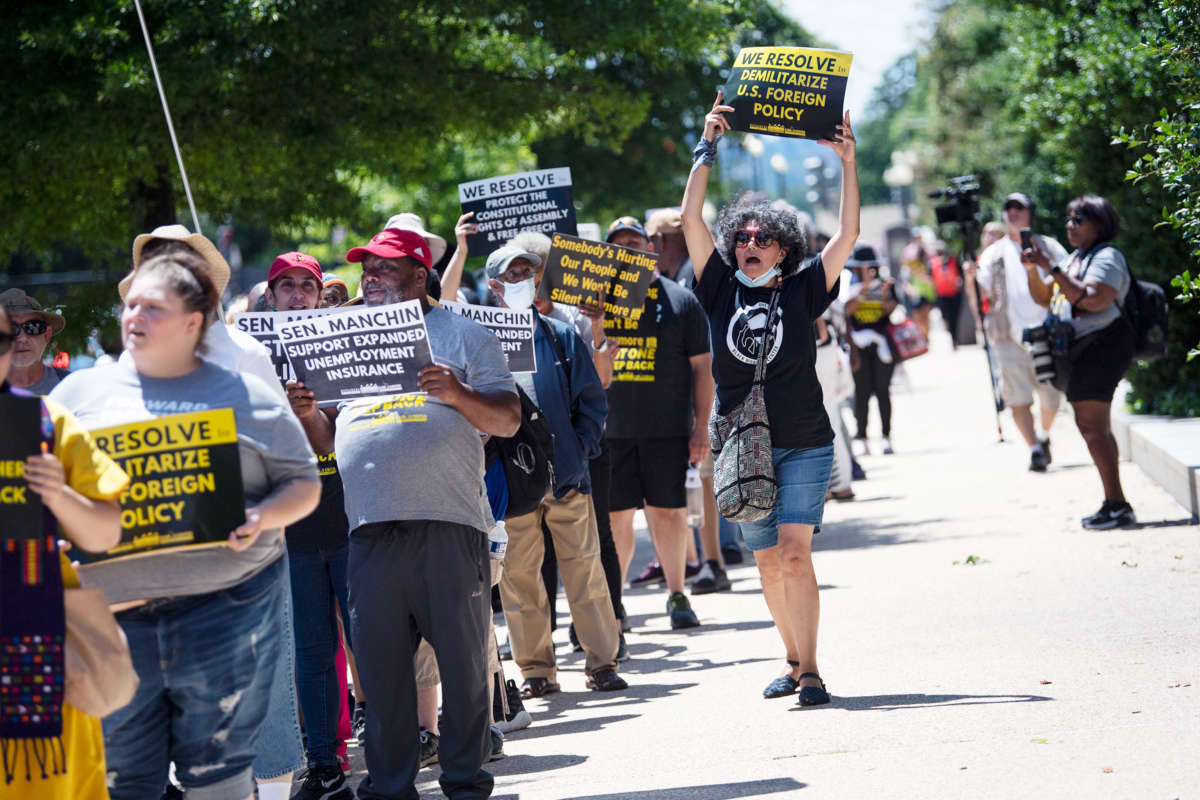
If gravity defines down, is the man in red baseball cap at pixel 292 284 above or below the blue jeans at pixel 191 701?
above

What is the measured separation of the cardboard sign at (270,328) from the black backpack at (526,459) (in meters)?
0.93

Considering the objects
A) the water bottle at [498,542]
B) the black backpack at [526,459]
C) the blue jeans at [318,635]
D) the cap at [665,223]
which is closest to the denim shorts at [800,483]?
the black backpack at [526,459]

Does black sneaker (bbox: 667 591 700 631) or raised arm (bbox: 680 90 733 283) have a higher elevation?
raised arm (bbox: 680 90 733 283)

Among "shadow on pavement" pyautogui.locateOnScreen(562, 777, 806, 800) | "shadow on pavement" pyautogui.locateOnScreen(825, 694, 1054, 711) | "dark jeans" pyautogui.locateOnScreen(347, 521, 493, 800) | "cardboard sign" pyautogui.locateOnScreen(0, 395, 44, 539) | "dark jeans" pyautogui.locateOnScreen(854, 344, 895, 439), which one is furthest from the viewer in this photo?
"dark jeans" pyautogui.locateOnScreen(854, 344, 895, 439)

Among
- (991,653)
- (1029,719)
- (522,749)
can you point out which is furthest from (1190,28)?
(522,749)

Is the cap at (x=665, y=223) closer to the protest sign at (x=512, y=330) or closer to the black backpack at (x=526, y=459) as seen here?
the protest sign at (x=512, y=330)

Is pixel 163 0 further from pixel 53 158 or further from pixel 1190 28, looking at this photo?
pixel 1190 28

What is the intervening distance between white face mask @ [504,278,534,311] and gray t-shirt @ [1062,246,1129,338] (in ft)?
14.9

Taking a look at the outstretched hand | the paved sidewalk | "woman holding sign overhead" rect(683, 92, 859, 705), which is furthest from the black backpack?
the outstretched hand

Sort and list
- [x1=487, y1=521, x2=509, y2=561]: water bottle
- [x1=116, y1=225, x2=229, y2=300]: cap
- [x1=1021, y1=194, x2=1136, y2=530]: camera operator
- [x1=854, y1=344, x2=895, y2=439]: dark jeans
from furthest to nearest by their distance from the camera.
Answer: [x1=854, y1=344, x2=895, y2=439]: dark jeans, [x1=1021, y1=194, x2=1136, y2=530]: camera operator, [x1=487, y1=521, x2=509, y2=561]: water bottle, [x1=116, y1=225, x2=229, y2=300]: cap

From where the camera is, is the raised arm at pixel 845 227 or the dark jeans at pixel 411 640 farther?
the raised arm at pixel 845 227

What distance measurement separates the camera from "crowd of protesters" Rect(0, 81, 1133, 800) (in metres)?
4.28

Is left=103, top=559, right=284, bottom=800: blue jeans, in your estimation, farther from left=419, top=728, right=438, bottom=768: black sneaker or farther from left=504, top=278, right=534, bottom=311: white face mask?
left=504, top=278, right=534, bottom=311: white face mask

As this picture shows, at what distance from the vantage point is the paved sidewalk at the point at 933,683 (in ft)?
18.5
